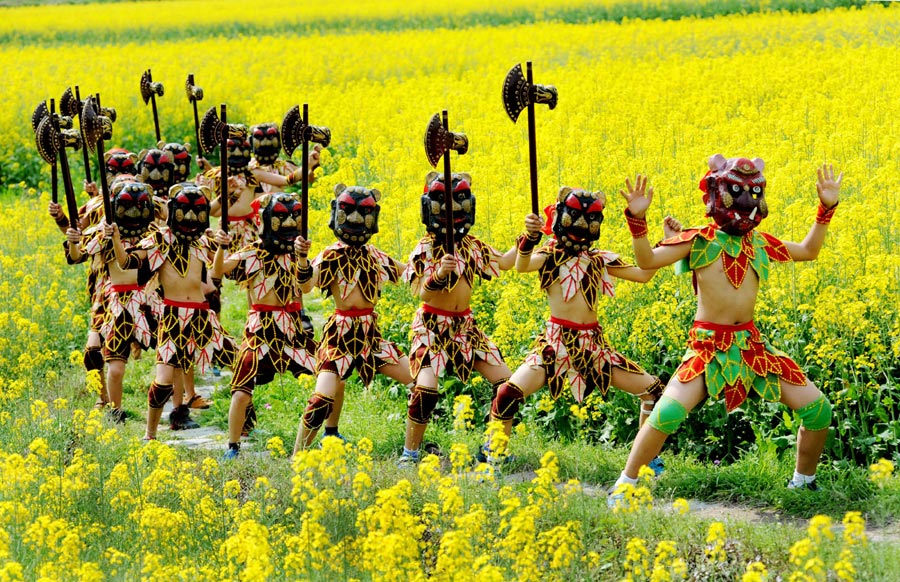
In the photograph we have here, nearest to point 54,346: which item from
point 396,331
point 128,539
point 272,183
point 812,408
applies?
point 272,183

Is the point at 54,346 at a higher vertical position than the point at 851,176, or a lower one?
lower

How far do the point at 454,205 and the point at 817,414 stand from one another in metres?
2.49

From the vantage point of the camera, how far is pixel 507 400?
7723mm

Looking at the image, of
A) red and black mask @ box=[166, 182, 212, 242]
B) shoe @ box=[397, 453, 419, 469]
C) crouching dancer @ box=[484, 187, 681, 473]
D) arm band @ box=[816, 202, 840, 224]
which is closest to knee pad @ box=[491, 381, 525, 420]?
crouching dancer @ box=[484, 187, 681, 473]

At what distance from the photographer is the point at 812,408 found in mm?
6918

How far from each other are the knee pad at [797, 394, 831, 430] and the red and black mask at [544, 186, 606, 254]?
1616 millimetres

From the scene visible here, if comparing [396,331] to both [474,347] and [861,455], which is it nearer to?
[474,347]

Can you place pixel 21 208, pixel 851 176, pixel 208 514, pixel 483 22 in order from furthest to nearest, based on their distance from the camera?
pixel 483 22, pixel 21 208, pixel 851 176, pixel 208 514

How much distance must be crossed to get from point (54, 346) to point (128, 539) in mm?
4696

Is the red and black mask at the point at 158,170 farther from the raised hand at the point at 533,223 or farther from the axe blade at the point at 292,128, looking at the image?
the raised hand at the point at 533,223

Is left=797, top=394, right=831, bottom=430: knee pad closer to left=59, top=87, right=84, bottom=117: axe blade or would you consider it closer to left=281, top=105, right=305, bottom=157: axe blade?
left=281, top=105, right=305, bottom=157: axe blade

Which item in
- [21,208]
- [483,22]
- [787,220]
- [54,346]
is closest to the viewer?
[787,220]

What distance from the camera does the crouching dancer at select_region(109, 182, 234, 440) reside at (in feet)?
29.6

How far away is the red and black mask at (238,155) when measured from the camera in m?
11.4
